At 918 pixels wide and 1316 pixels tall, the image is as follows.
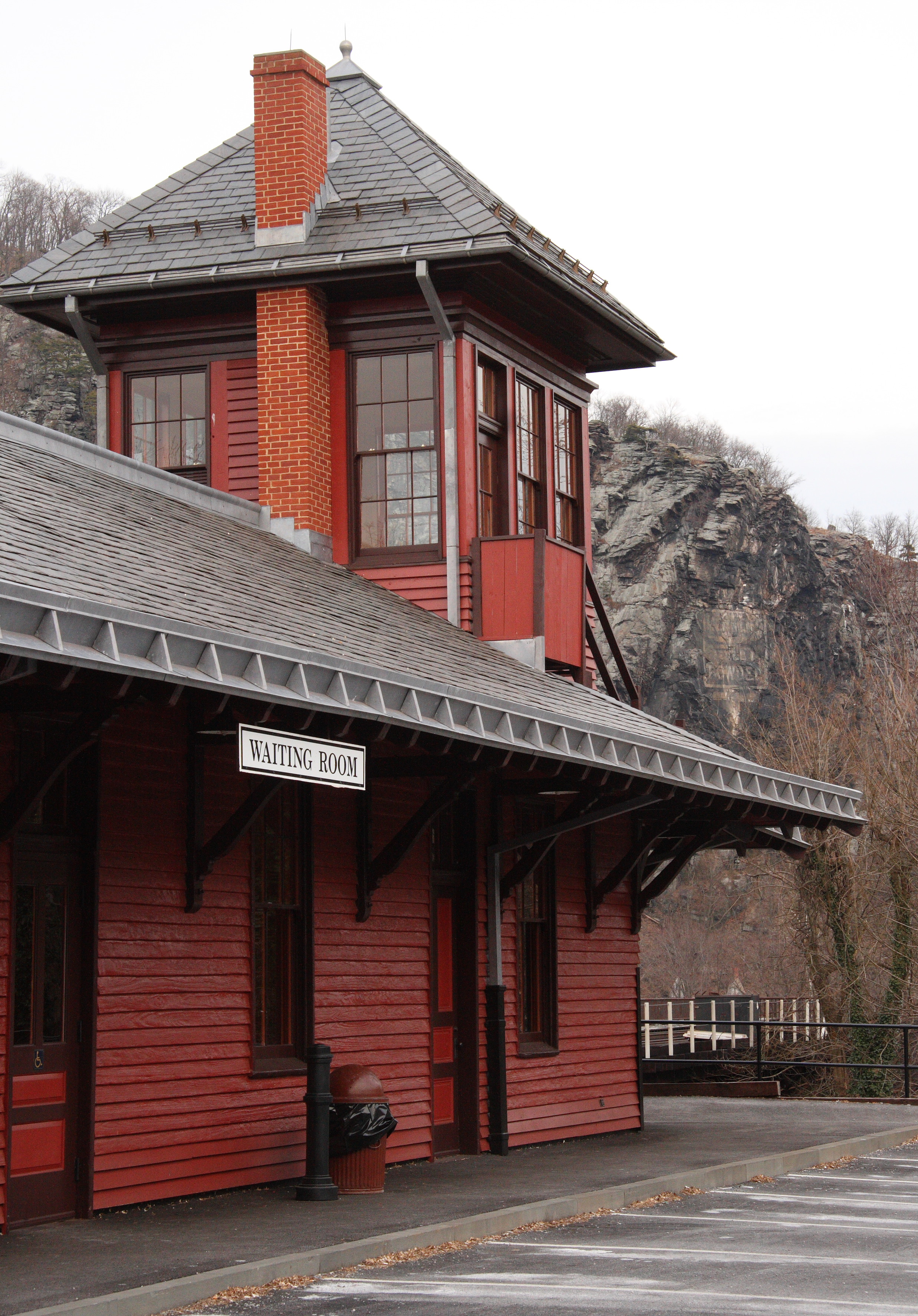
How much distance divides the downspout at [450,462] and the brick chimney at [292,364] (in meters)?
1.19

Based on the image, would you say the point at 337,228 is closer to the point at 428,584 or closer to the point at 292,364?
the point at 292,364

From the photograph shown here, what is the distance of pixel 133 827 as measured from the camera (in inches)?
416

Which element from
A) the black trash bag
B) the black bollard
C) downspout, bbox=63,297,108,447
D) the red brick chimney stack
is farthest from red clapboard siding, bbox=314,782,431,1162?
the red brick chimney stack

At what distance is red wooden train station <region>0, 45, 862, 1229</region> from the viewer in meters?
9.78

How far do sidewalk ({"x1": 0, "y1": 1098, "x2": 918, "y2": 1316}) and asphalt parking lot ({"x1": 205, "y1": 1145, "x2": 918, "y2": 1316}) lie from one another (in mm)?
366

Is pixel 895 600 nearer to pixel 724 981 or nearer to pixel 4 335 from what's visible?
pixel 724 981

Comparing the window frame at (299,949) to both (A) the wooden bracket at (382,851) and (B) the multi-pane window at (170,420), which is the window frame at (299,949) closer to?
(A) the wooden bracket at (382,851)

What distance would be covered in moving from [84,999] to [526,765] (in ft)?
12.0

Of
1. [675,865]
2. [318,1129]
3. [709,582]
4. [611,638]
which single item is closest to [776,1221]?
[318,1129]

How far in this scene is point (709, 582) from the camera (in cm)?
7062

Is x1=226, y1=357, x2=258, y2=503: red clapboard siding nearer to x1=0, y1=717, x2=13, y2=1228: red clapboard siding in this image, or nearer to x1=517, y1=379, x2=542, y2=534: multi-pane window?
x1=517, y1=379, x2=542, y2=534: multi-pane window

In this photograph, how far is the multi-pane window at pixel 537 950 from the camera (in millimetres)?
15391

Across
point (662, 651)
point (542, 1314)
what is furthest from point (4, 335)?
point (542, 1314)

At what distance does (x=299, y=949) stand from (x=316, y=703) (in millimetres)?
3615
